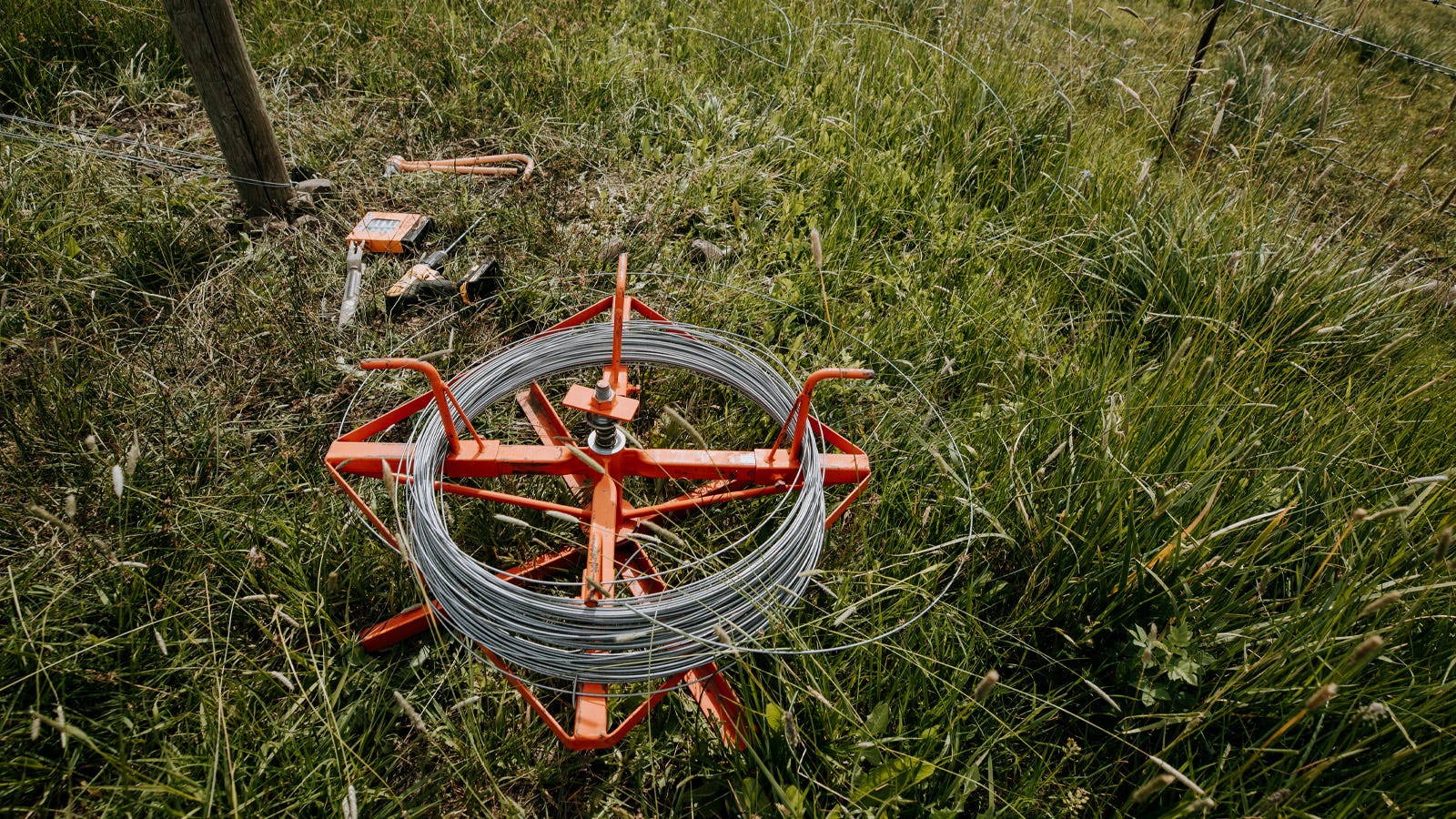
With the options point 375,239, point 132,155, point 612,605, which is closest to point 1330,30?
point 612,605

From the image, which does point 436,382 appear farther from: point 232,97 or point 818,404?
point 232,97

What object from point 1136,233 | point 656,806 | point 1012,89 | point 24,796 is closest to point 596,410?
point 656,806

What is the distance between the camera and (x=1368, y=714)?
1.59m

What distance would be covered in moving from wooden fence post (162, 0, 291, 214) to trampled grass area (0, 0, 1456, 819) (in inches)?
8.3

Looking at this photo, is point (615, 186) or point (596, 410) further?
point (615, 186)

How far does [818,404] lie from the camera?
126 inches

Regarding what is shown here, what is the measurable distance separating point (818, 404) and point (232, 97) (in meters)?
3.00

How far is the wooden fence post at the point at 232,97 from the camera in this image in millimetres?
3305

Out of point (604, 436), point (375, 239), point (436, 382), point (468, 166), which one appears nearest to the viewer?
point (436, 382)

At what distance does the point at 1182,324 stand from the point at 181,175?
4848 millimetres

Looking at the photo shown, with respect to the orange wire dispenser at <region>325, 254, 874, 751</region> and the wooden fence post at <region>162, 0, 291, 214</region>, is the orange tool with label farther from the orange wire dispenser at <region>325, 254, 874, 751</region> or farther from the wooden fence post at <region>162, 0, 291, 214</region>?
the orange wire dispenser at <region>325, 254, 874, 751</region>

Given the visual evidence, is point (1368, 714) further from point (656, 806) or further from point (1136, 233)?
point (1136, 233)

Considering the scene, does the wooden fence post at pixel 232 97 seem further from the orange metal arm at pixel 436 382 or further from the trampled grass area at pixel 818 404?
the orange metal arm at pixel 436 382

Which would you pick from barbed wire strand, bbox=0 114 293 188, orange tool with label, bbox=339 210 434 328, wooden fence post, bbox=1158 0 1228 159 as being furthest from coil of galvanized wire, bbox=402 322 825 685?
wooden fence post, bbox=1158 0 1228 159
